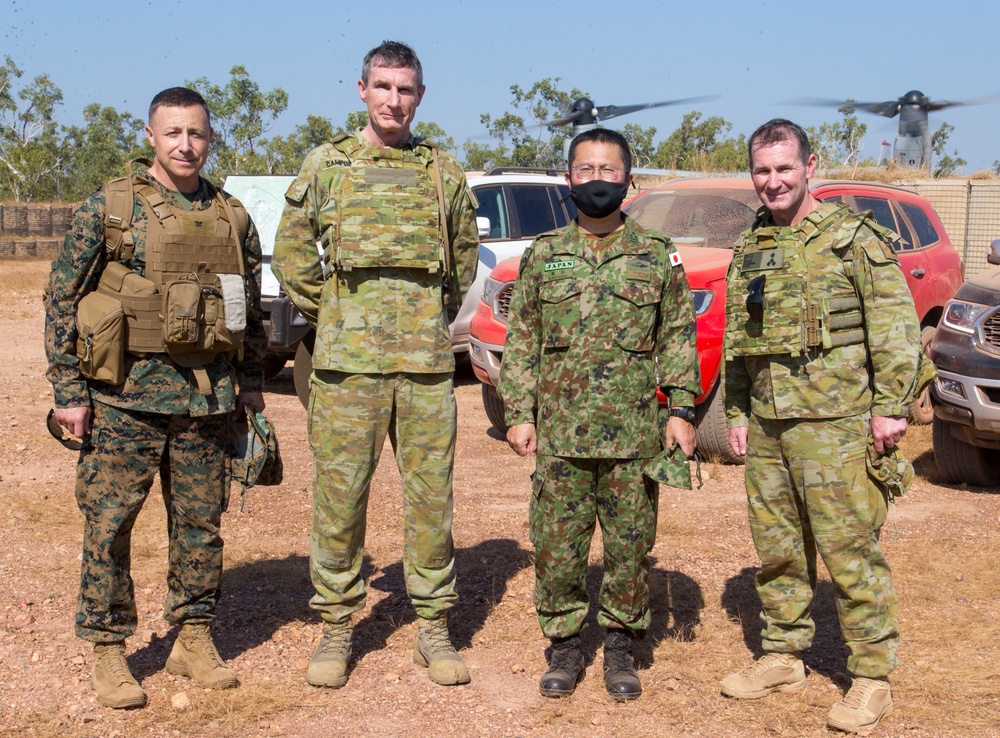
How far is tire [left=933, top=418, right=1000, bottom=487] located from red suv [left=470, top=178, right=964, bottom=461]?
4.50 feet

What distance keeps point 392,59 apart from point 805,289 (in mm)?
1678

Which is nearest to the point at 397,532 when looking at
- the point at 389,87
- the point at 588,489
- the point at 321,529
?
the point at 321,529

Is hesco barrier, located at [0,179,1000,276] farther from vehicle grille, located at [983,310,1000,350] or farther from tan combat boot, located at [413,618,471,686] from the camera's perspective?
tan combat boot, located at [413,618,471,686]

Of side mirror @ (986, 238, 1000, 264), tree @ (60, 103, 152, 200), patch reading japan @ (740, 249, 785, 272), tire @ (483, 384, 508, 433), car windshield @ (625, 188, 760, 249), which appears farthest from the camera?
tree @ (60, 103, 152, 200)

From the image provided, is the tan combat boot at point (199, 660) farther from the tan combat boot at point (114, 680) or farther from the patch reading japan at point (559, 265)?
the patch reading japan at point (559, 265)

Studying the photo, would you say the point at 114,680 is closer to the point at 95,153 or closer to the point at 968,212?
the point at 968,212

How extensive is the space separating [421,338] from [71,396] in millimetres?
1247

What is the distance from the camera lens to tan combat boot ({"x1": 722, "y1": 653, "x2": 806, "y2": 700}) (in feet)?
12.8

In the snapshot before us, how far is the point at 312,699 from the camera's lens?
3.92 metres

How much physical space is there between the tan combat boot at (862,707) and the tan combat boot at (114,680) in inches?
96.2

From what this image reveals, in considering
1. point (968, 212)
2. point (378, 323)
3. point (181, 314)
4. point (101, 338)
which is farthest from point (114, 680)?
point (968, 212)

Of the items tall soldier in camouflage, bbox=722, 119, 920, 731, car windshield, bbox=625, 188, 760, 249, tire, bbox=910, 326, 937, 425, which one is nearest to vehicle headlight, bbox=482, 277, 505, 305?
Answer: car windshield, bbox=625, 188, 760, 249

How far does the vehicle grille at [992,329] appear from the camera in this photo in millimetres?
6480

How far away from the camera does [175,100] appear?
3756mm
